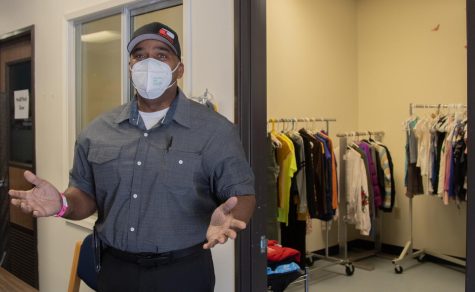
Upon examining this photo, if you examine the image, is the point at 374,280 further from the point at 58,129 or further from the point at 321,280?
the point at 58,129

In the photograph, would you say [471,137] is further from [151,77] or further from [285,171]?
[285,171]

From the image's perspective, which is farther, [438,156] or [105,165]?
[438,156]

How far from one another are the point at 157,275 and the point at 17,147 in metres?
2.97

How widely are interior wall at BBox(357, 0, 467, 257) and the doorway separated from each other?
3.32 meters

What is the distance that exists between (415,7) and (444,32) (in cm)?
43

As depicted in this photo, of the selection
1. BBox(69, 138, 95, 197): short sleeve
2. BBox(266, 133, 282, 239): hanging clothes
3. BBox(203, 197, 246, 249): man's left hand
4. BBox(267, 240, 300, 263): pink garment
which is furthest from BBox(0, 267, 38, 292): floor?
BBox(203, 197, 246, 249): man's left hand

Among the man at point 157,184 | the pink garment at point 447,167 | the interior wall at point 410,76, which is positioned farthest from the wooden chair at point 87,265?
the interior wall at point 410,76

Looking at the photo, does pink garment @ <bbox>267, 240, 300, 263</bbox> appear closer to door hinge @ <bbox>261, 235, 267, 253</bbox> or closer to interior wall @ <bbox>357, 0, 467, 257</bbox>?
door hinge @ <bbox>261, 235, 267, 253</bbox>

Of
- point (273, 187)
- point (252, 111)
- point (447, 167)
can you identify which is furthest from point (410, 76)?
point (252, 111)

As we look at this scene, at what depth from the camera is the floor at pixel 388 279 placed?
149 inches

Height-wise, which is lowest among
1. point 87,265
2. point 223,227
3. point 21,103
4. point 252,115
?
point 87,265

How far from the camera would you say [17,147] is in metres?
3.96

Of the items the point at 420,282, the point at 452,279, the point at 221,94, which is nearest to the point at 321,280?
the point at 420,282

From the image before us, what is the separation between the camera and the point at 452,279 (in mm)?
3973
